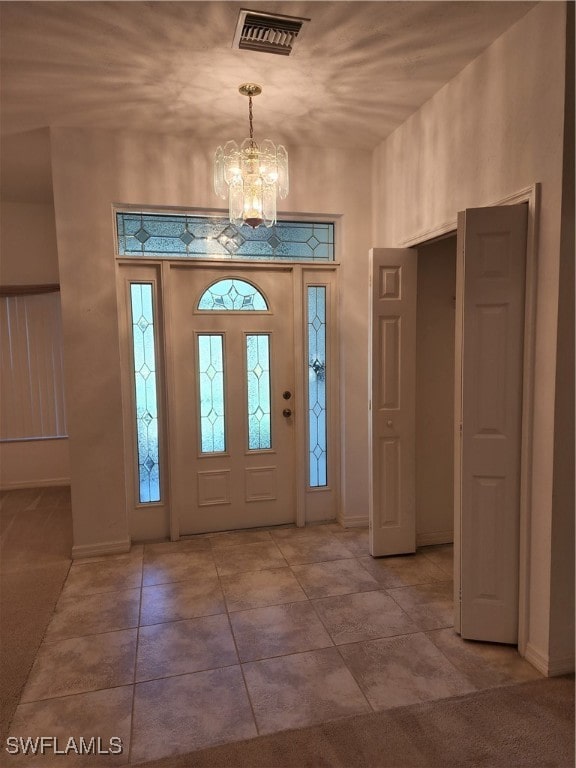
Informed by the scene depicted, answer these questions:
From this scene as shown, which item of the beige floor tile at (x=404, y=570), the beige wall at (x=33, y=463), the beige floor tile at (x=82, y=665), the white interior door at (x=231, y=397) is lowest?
the beige floor tile at (x=404, y=570)

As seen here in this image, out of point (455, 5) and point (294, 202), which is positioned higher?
point (455, 5)

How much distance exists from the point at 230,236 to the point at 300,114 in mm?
1013

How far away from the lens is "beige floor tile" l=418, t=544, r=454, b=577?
3.34m

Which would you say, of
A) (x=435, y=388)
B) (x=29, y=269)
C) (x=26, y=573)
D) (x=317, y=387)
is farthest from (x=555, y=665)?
(x=29, y=269)

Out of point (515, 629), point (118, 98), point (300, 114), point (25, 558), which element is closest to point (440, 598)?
point (515, 629)

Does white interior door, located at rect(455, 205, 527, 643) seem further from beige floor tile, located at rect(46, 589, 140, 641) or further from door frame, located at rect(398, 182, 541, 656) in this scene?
beige floor tile, located at rect(46, 589, 140, 641)

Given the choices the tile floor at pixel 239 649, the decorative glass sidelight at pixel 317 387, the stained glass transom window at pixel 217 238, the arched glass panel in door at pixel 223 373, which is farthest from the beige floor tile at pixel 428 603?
the stained glass transom window at pixel 217 238

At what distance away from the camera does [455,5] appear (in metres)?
2.15

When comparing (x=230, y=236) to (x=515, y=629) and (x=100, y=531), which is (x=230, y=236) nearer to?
(x=100, y=531)

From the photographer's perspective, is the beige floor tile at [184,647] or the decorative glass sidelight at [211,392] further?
the decorative glass sidelight at [211,392]

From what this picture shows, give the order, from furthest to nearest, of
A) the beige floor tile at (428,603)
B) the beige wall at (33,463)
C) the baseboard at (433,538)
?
1. the beige wall at (33,463)
2. the baseboard at (433,538)
3. the beige floor tile at (428,603)

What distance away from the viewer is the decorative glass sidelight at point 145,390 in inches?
146

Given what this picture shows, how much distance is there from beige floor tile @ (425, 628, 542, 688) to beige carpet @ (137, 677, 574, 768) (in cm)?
13

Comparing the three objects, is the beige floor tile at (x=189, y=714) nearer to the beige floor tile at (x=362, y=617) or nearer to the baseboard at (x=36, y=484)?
the beige floor tile at (x=362, y=617)
